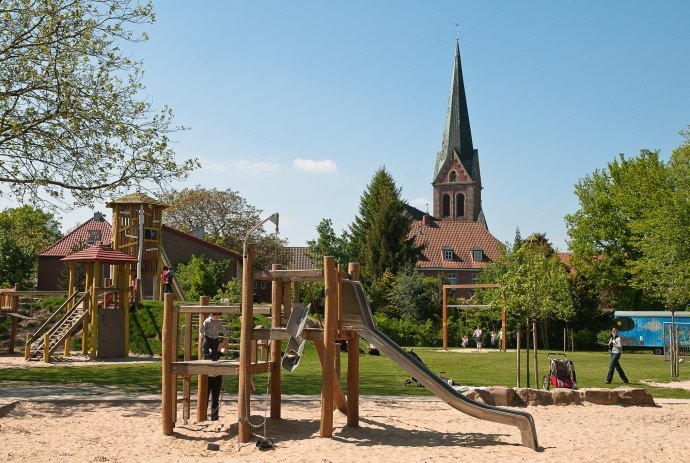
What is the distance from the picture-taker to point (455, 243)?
75.7m

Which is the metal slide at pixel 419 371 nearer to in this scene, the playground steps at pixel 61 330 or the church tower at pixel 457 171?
the playground steps at pixel 61 330

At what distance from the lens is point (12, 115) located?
63.1ft

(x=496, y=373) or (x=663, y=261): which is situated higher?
(x=663, y=261)

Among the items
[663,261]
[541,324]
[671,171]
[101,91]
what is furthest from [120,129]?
[671,171]

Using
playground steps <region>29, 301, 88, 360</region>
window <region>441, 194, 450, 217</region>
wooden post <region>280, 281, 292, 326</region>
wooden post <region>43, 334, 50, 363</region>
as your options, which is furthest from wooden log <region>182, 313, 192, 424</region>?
window <region>441, 194, 450, 217</region>

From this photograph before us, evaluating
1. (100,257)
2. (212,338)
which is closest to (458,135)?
(100,257)

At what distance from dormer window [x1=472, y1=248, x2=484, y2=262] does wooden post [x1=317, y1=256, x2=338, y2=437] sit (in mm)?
64275

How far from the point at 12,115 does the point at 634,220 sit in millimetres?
45587

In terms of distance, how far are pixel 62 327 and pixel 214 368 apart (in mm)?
19310

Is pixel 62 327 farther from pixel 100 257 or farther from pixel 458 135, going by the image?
pixel 458 135

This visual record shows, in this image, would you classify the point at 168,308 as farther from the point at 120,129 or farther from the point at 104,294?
the point at 104,294

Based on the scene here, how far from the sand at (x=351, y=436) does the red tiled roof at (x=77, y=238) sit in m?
45.3

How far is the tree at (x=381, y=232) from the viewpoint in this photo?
62344mm

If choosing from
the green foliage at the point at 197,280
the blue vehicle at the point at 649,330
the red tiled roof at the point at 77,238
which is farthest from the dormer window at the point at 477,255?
the red tiled roof at the point at 77,238
